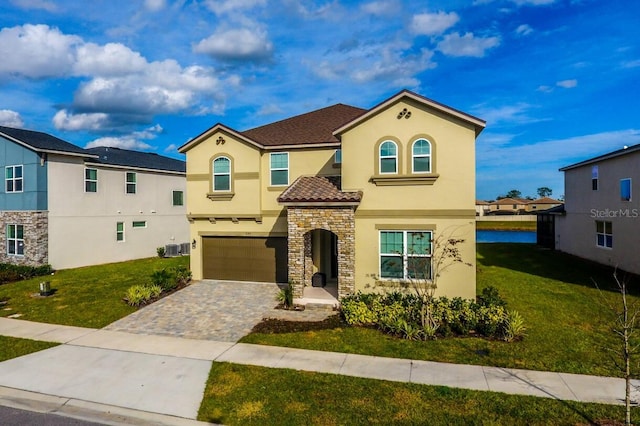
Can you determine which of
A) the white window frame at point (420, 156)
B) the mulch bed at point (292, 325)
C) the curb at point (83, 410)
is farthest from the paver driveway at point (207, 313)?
the white window frame at point (420, 156)

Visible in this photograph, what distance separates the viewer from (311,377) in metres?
7.94

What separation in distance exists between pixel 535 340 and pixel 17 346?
Result: 48.1ft

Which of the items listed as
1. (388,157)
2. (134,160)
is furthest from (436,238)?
(134,160)

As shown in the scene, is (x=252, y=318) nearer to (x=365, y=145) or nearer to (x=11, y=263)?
(x=365, y=145)

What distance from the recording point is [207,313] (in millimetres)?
12828

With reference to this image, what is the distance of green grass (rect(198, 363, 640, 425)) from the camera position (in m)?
6.34

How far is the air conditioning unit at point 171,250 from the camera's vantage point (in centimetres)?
2664

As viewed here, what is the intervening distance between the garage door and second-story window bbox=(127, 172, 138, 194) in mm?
11145

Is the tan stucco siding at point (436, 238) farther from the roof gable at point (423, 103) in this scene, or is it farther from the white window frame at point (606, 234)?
the white window frame at point (606, 234)

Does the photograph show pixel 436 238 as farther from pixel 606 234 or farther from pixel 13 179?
pixel 13 179

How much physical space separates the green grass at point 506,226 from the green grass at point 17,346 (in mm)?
59932

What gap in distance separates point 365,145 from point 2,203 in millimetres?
22820

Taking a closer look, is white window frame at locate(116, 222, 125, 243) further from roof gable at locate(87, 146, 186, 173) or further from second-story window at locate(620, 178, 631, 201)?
second-story window at locate(620, 178, 631, 201)

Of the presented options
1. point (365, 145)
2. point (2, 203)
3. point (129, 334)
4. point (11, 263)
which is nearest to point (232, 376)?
point (129, 334)
